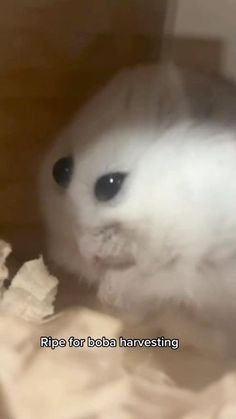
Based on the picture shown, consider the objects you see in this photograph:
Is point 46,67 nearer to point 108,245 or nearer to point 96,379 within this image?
point 108,245

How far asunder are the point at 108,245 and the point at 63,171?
0.07 m

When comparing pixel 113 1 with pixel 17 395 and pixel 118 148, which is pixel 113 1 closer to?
pixel 118 148

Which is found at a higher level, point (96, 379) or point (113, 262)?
point (113, 262)

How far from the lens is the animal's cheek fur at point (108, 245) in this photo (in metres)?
0.74

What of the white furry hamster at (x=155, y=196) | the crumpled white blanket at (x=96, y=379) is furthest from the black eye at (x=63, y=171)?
the crumpled white blanket at (x=96, y=379)

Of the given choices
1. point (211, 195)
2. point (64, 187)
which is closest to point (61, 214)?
point (64, 187)

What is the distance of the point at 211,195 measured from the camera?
70 centimetres

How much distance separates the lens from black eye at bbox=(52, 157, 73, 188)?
29.8 inches

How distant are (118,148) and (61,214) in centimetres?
8

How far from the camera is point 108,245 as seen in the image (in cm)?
75

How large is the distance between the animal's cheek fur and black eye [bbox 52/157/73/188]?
5cm

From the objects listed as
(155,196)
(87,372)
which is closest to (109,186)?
(155,196)

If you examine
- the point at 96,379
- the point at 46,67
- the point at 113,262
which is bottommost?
the point at 96,379

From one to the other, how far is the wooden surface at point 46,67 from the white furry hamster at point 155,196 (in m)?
0.02
